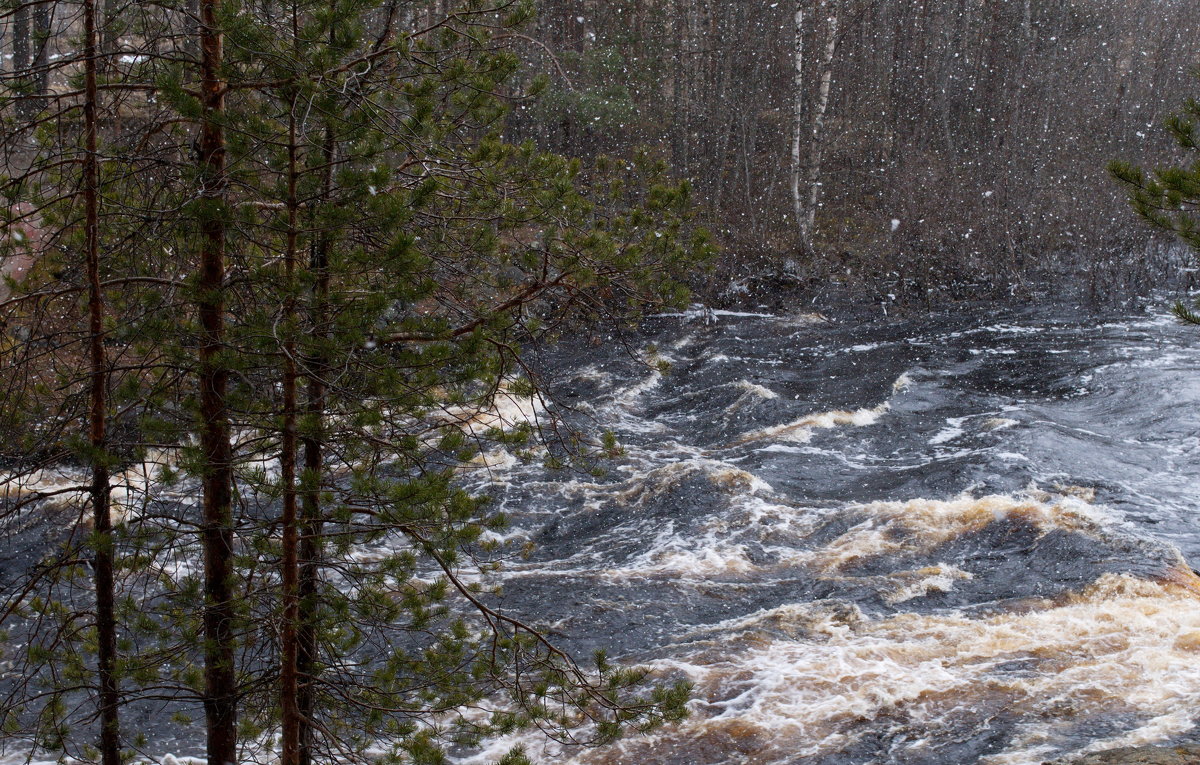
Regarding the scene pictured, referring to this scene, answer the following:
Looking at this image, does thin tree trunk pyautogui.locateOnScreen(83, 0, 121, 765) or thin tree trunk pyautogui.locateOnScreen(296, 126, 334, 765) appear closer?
thin tree trunk pyautogui.locateOnScreen(296, 126, 334, 765)

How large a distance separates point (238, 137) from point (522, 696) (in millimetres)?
2667

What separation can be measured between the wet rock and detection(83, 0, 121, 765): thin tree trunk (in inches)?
191

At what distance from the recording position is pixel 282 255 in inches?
158

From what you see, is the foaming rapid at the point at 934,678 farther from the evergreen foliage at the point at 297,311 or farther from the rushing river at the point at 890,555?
the evergreen foliage at the point at 297,311

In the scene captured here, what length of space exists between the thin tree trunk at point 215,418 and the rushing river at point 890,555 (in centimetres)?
223

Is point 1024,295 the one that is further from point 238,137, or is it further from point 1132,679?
point 238,137

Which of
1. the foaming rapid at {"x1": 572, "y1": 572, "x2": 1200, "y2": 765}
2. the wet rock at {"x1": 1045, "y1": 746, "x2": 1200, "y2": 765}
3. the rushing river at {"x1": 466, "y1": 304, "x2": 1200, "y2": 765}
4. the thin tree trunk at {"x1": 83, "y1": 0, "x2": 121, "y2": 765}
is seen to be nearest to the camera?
the thin tree trunk at {"x1": 83, "y1": 0, "x2": 121, "y2": 765}

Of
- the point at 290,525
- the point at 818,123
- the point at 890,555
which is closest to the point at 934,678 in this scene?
the point at 890,555

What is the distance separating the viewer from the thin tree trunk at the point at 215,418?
3799mm

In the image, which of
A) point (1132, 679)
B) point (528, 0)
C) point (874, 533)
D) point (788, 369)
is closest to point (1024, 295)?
point (788, 369)

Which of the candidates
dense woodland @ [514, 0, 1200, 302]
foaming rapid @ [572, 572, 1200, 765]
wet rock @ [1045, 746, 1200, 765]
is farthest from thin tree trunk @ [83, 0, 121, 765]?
dense woodland @ [514, 0, 1200, 302]

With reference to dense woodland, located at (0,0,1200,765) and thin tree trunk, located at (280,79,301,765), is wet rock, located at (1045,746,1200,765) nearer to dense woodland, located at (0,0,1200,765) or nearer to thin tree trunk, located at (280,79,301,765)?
dense woodland, located at (0,0,1200,765)

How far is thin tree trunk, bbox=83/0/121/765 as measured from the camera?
4.03 metres

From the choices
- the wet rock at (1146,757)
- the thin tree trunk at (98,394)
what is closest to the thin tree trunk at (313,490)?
the thin tree trunk at (98,394)
